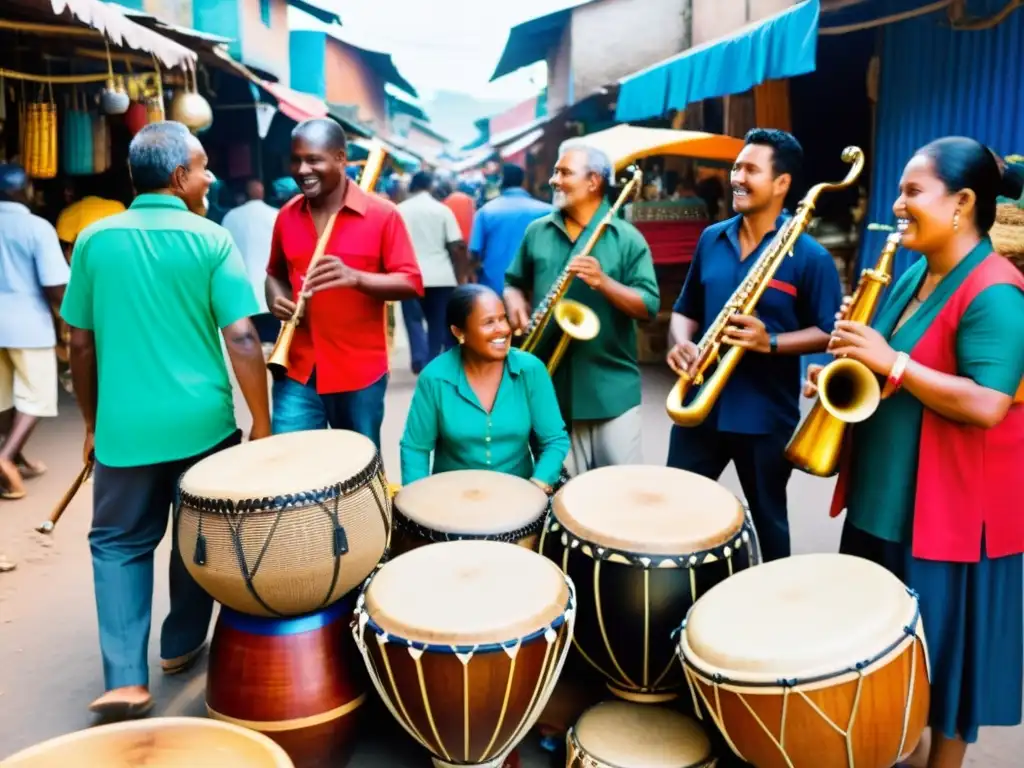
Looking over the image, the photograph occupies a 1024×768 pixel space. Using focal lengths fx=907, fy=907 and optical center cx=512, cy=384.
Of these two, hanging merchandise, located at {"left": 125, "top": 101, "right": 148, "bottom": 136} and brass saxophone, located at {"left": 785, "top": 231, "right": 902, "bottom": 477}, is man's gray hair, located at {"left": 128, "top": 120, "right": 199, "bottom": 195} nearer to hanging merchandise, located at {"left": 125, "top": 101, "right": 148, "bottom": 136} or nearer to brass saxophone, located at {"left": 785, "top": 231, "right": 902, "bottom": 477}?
brass saxophone, located at {"left": 785, "top": 231, "right": 902, "bottom": 477}

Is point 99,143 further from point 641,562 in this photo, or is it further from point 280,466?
point 641,562

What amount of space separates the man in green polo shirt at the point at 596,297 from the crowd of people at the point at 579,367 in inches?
0.4

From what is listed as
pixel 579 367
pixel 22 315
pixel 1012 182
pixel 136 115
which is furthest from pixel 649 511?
pixel 136 115

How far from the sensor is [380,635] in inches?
96.8

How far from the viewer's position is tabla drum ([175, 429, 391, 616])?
266cm

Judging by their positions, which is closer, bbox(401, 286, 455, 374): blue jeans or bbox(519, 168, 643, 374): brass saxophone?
bbox(519, 168, 643, 374): brass saxophone

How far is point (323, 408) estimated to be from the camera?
3.87m

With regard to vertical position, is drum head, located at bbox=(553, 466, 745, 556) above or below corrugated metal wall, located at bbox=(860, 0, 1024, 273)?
below

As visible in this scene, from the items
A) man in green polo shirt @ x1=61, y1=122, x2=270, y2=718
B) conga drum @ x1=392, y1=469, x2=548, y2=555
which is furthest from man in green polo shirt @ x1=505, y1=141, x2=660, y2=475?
man in green polo shirt @ x1=61, y1=122, x2=270, y2=718

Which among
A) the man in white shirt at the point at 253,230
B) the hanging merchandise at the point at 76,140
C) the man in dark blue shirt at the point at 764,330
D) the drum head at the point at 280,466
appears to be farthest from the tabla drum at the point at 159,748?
the man in white shirt at the point at 253,230

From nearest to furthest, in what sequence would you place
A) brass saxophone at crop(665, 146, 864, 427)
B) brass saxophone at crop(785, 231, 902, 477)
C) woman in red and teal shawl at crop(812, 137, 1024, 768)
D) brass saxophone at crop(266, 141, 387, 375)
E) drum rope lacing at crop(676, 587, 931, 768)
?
drum rope lacing at crop(676, 587, 931, 768) < woman in red and teal shawl at crop(812, 137, 1024, 768) < brass saxophone at crop(785, 231, 902, 477) < brass saxophone at crop(665, 146, 864, 427) < brass saxophone at crop(266, 141, 387, 375)

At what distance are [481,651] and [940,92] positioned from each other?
19.1 ft

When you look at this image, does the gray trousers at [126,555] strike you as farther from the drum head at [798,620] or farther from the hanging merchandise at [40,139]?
the hanging merchandise at [40,139]

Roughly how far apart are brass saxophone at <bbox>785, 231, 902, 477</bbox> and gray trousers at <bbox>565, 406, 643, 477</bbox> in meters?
1.39
